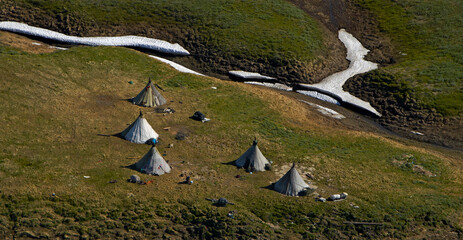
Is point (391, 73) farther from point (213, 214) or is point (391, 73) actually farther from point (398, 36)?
point (213, 214)

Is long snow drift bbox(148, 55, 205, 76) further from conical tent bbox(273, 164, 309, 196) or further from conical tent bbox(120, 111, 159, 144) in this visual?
conical tent bbox(273, 164, 309, 196)

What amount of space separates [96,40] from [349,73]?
41.3 meters

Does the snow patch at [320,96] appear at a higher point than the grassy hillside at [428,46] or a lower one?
lower

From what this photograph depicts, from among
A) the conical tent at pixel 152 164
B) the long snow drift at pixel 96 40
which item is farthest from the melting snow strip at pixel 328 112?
the conical tent at pixel 152 164

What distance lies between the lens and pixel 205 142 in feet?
159

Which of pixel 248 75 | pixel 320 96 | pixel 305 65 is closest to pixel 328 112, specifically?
pixel 320 96

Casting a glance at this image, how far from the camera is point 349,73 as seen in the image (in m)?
76.4

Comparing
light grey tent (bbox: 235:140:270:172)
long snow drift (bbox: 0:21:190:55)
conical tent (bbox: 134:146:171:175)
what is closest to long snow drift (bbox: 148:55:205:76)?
long snow drift (bbox: 0:21:190:55)

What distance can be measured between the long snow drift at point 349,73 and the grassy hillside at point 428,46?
5128 mm

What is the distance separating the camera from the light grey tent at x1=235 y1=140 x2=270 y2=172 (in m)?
44.0

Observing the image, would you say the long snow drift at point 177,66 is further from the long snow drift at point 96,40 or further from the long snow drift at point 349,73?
the long snow drift at point 349,73

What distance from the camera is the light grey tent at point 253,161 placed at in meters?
44.0

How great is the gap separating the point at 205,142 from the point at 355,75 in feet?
119

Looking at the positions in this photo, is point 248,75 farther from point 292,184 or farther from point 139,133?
point 292,184
